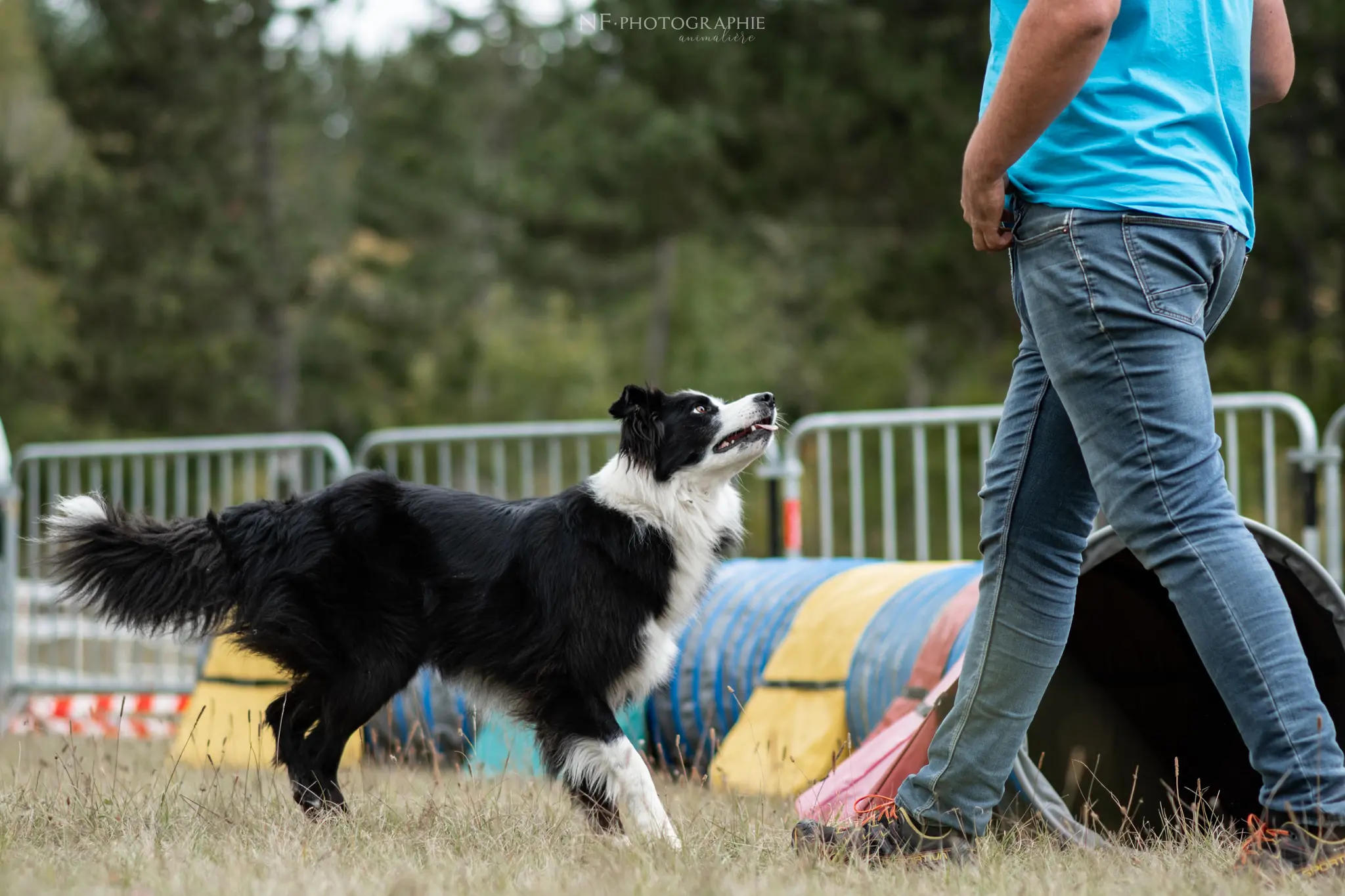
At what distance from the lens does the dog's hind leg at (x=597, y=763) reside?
3.78m

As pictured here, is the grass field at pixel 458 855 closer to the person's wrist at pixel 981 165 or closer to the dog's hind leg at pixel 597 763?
the dog's hind leg at pixel 597 763

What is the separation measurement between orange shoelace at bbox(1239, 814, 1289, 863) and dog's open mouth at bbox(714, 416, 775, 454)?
199cm

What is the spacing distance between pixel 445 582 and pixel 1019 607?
194 centimetres

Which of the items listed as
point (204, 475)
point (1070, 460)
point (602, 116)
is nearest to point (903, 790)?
point (1070, 460)

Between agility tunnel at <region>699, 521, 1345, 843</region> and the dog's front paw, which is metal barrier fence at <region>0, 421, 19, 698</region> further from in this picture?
the dog's front paw

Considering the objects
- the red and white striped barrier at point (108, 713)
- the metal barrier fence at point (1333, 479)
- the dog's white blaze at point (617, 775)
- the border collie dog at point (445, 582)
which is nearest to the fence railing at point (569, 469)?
the metal barrier fence at point (1333, 479)

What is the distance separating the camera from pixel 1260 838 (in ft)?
8.91

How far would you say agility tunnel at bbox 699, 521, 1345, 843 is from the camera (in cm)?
364

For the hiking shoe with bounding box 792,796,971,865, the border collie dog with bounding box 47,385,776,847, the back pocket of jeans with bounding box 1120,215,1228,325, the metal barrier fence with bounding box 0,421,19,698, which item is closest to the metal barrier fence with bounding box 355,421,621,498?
the metal barrier fence with bounding box 0,421,19,698

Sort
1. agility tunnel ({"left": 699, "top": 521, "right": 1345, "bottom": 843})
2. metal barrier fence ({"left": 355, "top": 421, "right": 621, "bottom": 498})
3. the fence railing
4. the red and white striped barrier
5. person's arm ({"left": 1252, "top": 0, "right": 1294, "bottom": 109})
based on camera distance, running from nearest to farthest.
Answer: person's arm ({"left": 1252, "top": 0, "right": 1294, "bottom": 109}), agility tunnel ({"left": 699, "top": 521, "right": 1345, "bottom": 843}), the fence railing, the red and white striped barrier, metal barrier fence ({"left": 355, "top": 421, "right": 621, "bottom": 498})

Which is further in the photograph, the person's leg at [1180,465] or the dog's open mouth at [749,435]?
the dog's open mouth at [749,435]

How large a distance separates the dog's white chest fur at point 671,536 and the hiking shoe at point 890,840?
108cm

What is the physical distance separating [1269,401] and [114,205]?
16632 millimetres

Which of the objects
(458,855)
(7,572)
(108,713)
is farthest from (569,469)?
(458,855)
